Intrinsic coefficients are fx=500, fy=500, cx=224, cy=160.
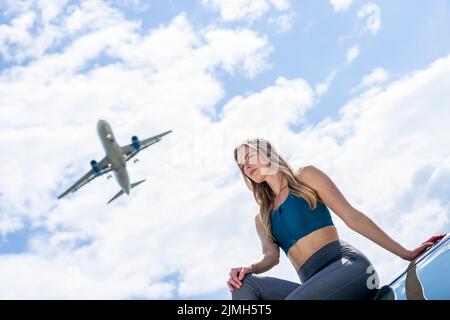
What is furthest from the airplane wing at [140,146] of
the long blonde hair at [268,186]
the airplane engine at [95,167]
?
the long blonde hair at [268,186]

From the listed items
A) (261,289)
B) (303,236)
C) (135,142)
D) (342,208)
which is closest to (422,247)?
(342,208)

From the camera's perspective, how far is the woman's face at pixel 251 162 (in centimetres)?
301

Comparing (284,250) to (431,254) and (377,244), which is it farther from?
(431,254)

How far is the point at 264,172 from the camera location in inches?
119

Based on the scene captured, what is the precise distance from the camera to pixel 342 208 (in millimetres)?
2803

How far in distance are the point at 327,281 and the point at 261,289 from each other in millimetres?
367

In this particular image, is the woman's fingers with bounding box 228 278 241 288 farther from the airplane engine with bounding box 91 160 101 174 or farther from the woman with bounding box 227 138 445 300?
the airplane engine with bounding box 91 160 101 174

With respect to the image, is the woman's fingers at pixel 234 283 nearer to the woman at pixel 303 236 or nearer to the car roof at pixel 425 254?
the woman at pixel 303 236

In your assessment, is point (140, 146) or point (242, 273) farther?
point (140, 146)

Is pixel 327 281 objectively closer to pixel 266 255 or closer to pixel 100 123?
pixel 266 255

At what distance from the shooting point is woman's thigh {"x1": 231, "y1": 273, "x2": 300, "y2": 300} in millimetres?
2543

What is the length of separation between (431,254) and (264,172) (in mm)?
1082
